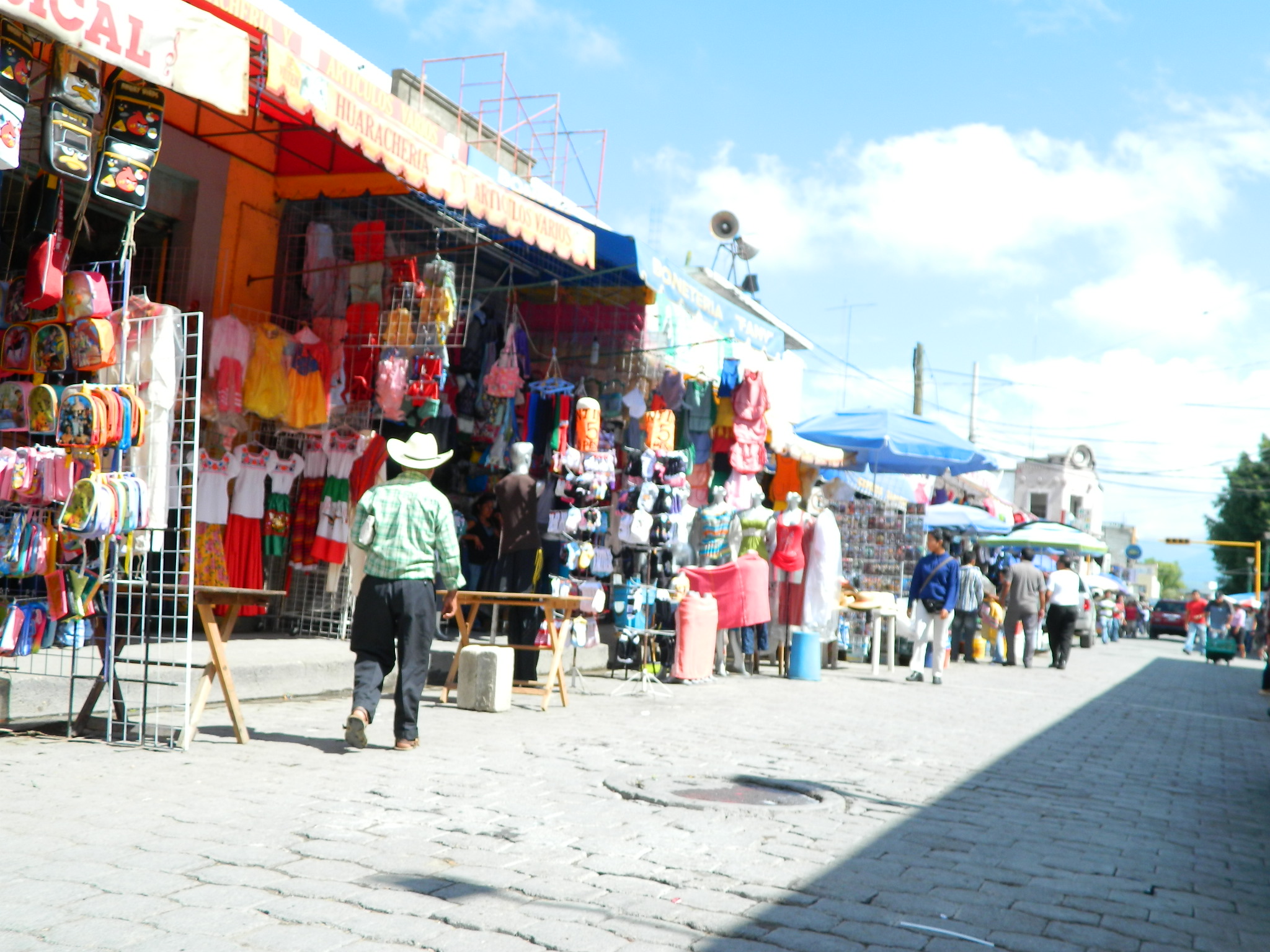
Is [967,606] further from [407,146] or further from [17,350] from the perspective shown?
[17,350]

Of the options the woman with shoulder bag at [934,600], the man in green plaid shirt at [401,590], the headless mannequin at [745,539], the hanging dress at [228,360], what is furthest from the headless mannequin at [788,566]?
the man in green plaid shirt at [401,590]

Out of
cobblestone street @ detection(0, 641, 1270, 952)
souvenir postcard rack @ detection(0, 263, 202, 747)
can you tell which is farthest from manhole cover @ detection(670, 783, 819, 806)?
souvenir postcard rack @ detection(0, 263, 202, 747)

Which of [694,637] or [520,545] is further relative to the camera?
[694,637]

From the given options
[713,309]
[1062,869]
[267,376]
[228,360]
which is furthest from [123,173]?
[713,309]

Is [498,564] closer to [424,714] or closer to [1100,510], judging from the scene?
[424,714]

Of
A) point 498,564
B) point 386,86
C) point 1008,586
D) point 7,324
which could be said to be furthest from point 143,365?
point 1008,586

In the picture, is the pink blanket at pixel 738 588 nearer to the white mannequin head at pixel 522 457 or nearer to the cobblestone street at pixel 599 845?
the white mannequin head at pixel 522 457

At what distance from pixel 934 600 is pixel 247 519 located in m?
8.79

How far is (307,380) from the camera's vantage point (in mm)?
10828

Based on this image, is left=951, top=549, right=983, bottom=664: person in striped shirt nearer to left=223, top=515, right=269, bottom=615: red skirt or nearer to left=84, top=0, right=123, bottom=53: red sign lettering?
left=223, top=515, right=269, bottom=615: red skirt

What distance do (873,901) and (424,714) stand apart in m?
5.19

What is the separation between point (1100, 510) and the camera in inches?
2982

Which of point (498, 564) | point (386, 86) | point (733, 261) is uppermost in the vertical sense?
point (733, 261)

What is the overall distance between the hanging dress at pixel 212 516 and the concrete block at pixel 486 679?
262 centimetres
